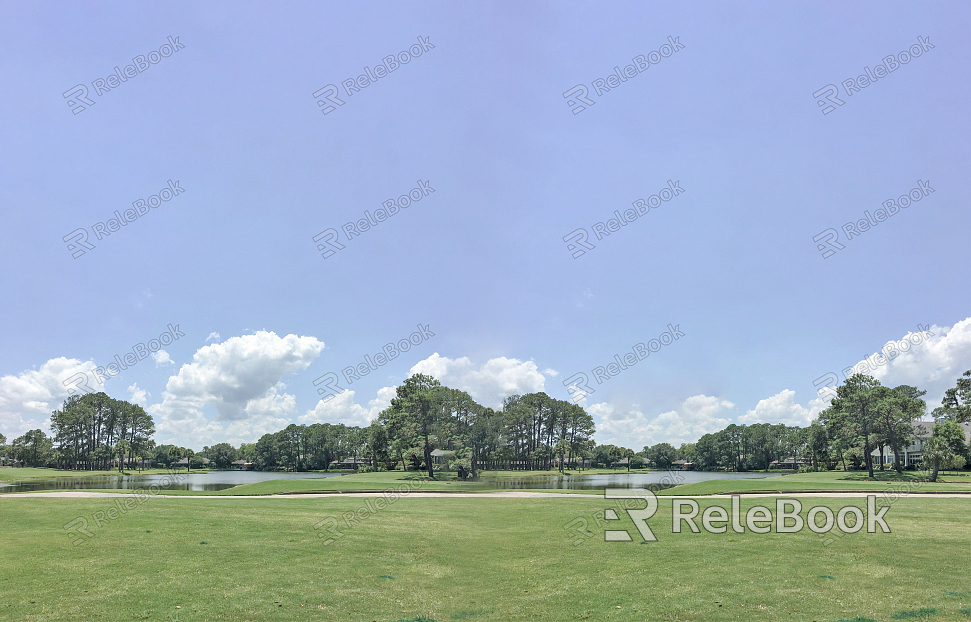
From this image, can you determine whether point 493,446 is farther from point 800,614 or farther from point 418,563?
point 800,614

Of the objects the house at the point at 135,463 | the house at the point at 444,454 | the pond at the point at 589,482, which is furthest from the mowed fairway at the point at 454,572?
the house at the point at 135,463

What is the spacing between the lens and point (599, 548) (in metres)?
18.7

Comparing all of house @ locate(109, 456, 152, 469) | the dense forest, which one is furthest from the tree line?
house @ locate(109, 456, 152, 469)

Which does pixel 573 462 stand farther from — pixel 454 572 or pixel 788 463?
pixel 454 572

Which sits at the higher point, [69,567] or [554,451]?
[69,567]

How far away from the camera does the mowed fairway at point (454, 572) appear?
12.2 meters

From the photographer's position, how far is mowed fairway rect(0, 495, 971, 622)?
40.0 ft

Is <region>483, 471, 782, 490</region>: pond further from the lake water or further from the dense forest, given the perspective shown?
the dense forest

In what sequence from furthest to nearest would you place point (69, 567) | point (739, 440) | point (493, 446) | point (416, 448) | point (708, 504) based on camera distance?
point (739, 440), point (493, 446), point (416, 448), point (708, 504), point (69, 567)

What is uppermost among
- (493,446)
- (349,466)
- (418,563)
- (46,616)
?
(46,616)

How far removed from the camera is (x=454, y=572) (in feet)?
54.4

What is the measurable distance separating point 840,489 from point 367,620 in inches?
1641

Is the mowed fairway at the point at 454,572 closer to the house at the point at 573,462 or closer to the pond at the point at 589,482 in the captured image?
the pond at the point at 589,482

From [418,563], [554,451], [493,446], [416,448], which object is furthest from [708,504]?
[554,451]
